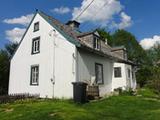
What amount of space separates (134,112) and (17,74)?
47.1 ft

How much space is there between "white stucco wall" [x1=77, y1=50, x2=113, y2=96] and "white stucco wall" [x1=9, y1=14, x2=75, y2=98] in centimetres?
94

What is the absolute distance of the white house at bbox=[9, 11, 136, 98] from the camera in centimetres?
1747

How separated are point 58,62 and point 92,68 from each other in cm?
321

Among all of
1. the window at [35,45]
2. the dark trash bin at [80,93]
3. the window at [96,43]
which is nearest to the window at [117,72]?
the window at [96,43]

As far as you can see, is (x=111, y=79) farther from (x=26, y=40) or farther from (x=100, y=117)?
(x=100, y=117)

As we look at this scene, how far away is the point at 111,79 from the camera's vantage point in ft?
74.4

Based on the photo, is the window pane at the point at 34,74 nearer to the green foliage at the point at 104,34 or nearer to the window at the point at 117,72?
the window at the point at 117,72

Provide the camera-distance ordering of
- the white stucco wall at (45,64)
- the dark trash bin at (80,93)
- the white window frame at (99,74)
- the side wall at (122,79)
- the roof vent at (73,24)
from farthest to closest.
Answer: the roof vent at (73,24) < the side wall at (122,79) < the white window frame at (99,74) < the white stucco wall at (45,64) < the dark trash bin at (80,93)

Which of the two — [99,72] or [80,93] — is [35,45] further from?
[80,93]

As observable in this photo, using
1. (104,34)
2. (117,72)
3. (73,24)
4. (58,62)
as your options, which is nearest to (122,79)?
(117,72)

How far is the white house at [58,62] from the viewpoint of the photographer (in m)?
17.5

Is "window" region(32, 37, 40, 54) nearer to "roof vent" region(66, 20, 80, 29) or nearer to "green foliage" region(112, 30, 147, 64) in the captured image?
"roof vent" region(66, 20, 80, 29)

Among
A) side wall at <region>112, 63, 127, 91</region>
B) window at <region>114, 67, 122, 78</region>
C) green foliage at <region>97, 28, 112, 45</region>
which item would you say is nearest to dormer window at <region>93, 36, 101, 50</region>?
side wall at <region>112, 63, 127, 91</region>

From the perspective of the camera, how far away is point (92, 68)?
757 inches
